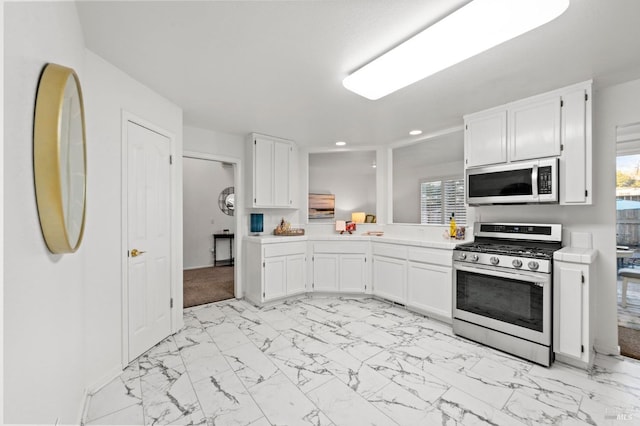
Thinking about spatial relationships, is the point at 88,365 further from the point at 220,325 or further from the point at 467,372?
the point at 467,372

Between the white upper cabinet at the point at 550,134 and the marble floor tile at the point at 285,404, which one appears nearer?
the marble floor tile at the point at 285,404

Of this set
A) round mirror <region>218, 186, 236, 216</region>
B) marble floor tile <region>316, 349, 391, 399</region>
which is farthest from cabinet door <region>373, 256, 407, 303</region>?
round mirror <region>218, 186, 236, 216</region>

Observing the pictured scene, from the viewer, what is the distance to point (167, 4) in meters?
1.49

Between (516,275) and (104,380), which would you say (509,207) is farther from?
(104,380)

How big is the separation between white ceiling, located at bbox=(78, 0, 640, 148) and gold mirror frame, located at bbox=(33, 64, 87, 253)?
2.43 feet

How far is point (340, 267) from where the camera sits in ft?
13.4

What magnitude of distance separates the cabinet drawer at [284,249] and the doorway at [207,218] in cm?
257

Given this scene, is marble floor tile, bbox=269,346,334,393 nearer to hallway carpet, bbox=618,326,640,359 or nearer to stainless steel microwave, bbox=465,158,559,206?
stainless steel microwave, bbox=465,158,559,206

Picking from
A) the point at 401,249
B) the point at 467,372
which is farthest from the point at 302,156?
the point at 467,372

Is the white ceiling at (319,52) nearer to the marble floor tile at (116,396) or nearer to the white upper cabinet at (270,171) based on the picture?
the white upper cabinet at (270,171)

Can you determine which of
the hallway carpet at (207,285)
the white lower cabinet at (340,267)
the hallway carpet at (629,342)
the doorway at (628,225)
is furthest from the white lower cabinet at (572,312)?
the hallway carpet at (207,285)

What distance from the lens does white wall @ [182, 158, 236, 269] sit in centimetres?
643

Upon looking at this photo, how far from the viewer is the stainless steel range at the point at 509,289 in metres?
2.29

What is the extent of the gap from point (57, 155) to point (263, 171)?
305cm
